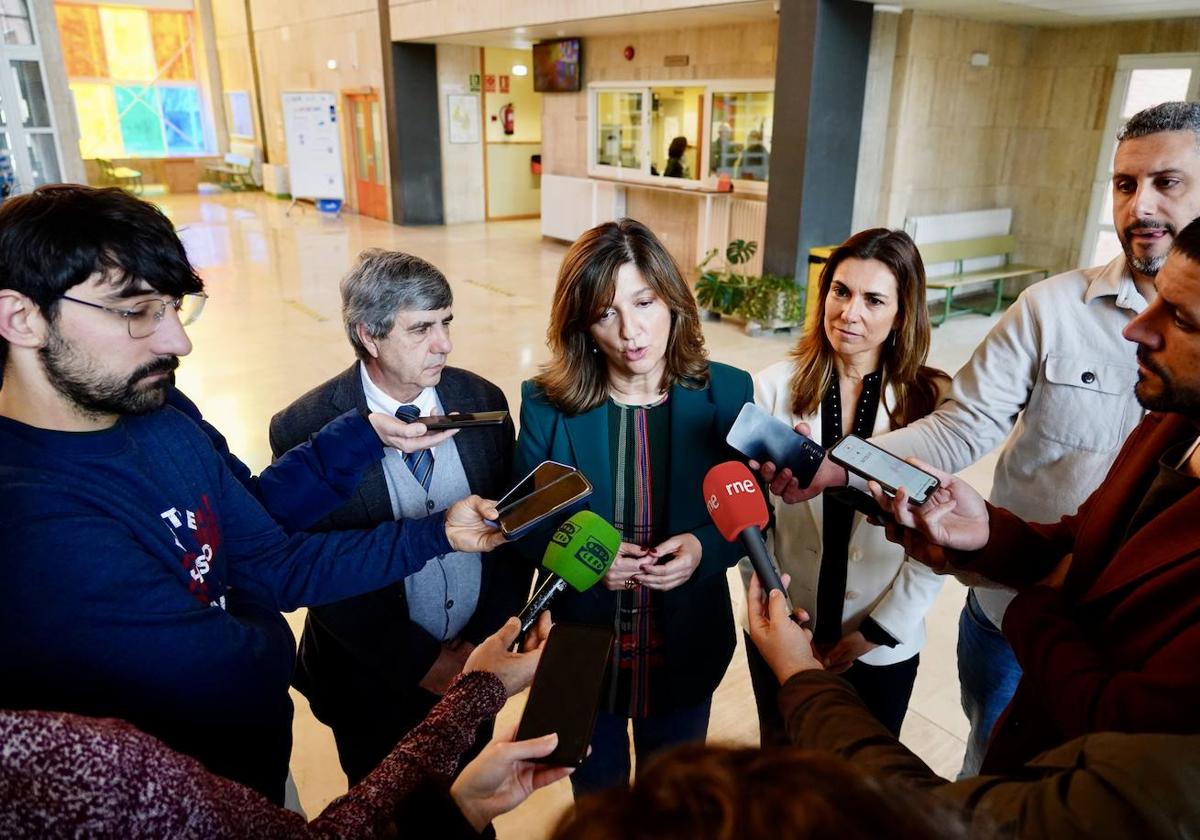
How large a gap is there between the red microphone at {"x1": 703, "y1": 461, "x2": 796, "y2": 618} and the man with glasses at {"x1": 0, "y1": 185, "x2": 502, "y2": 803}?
815 mm

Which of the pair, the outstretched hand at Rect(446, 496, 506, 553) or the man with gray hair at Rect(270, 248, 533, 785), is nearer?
the outstretched hand at Rect(446, 496, 506, 553)

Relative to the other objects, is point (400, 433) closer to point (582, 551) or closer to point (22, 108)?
point (582, 551)

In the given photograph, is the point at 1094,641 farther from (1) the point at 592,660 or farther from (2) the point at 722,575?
(2) the point at 722,575

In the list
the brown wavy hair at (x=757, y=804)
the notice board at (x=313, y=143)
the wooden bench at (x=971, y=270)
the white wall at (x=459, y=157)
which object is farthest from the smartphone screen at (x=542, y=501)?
the notice board at (x=313, y=143)

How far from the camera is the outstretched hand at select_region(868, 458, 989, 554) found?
1.37 m

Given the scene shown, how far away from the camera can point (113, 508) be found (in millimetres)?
1063

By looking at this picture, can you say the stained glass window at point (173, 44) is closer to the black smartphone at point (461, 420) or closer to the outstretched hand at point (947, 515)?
the black smartphone at point (461, 420)

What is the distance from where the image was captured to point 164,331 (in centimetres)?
118

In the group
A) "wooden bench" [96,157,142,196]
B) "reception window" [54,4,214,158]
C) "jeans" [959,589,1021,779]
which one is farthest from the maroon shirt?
"reception window" [54,4,214,158]

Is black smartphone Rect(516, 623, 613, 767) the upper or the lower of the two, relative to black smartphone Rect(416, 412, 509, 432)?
lower

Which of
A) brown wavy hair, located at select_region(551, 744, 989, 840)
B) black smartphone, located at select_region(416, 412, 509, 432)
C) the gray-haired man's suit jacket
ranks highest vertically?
brown wavy hair, located at select_region(551, 744, 989, 840)

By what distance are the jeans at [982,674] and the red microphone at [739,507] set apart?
0.79 metres

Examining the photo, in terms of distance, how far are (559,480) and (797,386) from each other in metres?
0.76

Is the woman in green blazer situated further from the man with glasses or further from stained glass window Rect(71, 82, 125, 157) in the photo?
stained glass window Rect(71, 82, 125, 157)
